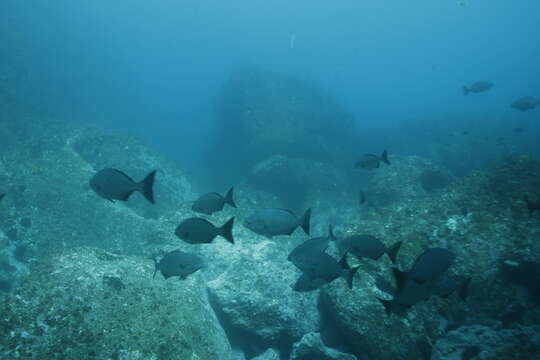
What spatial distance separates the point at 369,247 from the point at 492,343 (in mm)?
2370

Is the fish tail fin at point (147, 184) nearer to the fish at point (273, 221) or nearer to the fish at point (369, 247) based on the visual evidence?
the fish at point (273, 221)

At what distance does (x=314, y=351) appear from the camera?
6.73m

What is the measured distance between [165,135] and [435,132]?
43.3 m

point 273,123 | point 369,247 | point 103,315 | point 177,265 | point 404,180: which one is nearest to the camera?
point 369,247

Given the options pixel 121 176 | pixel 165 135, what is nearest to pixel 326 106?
pixel 121 176

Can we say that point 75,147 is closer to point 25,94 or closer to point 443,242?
point 25,94

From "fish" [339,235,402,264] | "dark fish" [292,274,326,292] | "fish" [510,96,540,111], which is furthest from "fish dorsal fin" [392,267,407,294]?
"fish" [510,96,540,111]

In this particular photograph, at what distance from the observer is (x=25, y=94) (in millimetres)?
26047

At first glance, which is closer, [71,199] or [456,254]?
[456,254]

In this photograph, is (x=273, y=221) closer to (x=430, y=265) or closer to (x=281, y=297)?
(x=430, y=265)

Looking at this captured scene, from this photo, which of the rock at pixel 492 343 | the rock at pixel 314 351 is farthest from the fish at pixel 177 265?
the rock at pixel 492 343

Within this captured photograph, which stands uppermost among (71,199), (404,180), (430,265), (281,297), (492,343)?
(430,265)

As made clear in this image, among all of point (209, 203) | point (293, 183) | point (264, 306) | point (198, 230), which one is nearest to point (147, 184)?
point (198, 230)

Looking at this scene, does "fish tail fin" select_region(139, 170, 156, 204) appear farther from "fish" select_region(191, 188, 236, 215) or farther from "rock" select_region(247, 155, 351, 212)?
"rock" select_region(247, 155, 351, 212)
